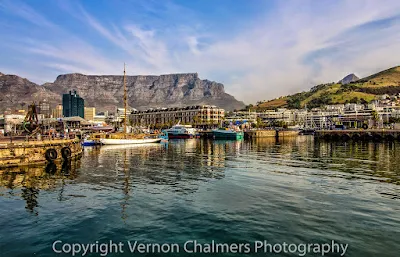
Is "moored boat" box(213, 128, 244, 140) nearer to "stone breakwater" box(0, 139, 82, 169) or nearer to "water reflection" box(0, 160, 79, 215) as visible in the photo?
"stone breakwater" box(0, 139, 82, 169)

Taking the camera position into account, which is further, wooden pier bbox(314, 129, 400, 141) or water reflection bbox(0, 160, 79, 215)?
wooden pier bbox(314, 129, 400, 141)

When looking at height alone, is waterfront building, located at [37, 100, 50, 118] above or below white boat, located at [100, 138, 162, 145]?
above

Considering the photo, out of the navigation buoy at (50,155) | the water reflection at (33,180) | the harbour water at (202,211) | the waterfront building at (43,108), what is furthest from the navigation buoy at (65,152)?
the harbour water at (202,211)

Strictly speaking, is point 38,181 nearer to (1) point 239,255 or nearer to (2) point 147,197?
(2) point 147,197

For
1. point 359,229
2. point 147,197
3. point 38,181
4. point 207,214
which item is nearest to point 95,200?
point 147,197

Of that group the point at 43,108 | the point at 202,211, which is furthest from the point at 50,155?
the point at 43,108

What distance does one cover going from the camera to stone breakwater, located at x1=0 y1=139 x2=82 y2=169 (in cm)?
3816

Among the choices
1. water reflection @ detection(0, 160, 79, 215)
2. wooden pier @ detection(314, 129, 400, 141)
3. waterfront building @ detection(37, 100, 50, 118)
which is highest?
waterfront building @ detection(37, 100, 50, 118)

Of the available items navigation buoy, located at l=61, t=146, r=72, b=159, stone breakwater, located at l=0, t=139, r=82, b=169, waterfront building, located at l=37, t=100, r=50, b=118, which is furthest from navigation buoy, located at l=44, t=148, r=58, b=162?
waterfront building, located at l=37, t=100, r=50, b=118

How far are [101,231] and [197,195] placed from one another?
919 cm

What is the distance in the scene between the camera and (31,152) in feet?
134

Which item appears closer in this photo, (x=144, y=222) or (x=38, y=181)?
(x=144, y=222)

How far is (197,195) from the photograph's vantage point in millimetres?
22781

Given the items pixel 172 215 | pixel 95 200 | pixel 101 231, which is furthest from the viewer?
pixel 95 200
